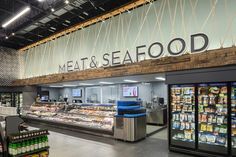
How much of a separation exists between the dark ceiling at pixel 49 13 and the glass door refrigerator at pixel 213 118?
203 inches

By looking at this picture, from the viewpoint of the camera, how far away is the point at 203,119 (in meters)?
5.29

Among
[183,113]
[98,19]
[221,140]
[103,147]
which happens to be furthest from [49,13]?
[221,140]

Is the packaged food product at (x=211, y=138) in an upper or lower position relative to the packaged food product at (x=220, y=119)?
lower

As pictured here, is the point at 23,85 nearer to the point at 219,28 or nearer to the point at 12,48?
the point at 12,48

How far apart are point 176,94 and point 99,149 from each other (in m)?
3.15

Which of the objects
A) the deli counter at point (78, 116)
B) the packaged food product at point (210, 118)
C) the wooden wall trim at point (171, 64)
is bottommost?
the deli counter at point (78, 116)

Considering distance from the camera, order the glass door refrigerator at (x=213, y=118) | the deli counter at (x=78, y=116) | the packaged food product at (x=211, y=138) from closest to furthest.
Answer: the glass door refrigerator at (x=213, y=118) → the packaged food product at (x=211, y=138) → the deli counter at (x=78, y=116)

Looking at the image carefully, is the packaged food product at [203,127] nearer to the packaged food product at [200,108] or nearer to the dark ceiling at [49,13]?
the packaged food product at [200,108]

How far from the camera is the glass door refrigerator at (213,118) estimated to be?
4902mm

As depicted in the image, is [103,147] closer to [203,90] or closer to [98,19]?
[203,90]

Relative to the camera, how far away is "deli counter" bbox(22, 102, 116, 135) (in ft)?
25.4

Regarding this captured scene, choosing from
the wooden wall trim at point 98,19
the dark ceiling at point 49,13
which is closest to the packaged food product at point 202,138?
the wooden wall trim at point 98,19

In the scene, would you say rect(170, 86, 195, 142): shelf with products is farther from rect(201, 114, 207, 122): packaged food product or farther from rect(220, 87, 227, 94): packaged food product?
rect(220, 87, 227, 94): packaged food product

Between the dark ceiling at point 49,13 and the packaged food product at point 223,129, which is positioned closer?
the packaged food product at point 223,129
